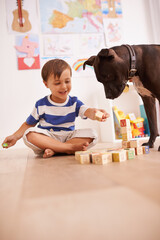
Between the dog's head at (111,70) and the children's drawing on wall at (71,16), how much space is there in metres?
1.41

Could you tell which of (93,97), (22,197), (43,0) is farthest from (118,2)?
(22,197)

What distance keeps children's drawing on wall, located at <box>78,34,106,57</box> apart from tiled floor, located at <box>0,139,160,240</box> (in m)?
1.92

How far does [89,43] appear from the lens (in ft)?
7.90

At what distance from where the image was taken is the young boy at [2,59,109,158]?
1184mm

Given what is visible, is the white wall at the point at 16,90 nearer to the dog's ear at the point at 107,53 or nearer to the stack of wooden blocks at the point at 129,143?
the stack of wooden blocks at the point at 129,143

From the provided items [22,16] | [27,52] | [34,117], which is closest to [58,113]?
[34,117]

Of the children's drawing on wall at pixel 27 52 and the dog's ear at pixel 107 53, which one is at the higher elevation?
the children's drawing on wall at pixel 27 52

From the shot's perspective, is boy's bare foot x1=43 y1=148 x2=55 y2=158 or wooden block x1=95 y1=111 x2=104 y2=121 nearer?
wooden block x1=95 y1=111 x2=104 y2=121

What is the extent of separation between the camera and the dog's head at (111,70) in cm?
107

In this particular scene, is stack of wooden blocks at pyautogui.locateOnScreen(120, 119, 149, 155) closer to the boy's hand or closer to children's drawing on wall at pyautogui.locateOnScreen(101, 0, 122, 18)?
the boy's hand

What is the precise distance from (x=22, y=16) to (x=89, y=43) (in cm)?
72

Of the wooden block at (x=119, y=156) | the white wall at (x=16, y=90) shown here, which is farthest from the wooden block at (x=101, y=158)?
the white wall at (x=16, y=90)

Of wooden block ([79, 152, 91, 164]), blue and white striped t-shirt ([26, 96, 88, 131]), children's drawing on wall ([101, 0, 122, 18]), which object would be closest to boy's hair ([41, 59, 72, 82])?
blue and white striped t-shirt ([26, 96, 88, 131])

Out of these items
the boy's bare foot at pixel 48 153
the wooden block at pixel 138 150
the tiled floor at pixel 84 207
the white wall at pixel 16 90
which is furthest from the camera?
the white wall at pixel 16 90
